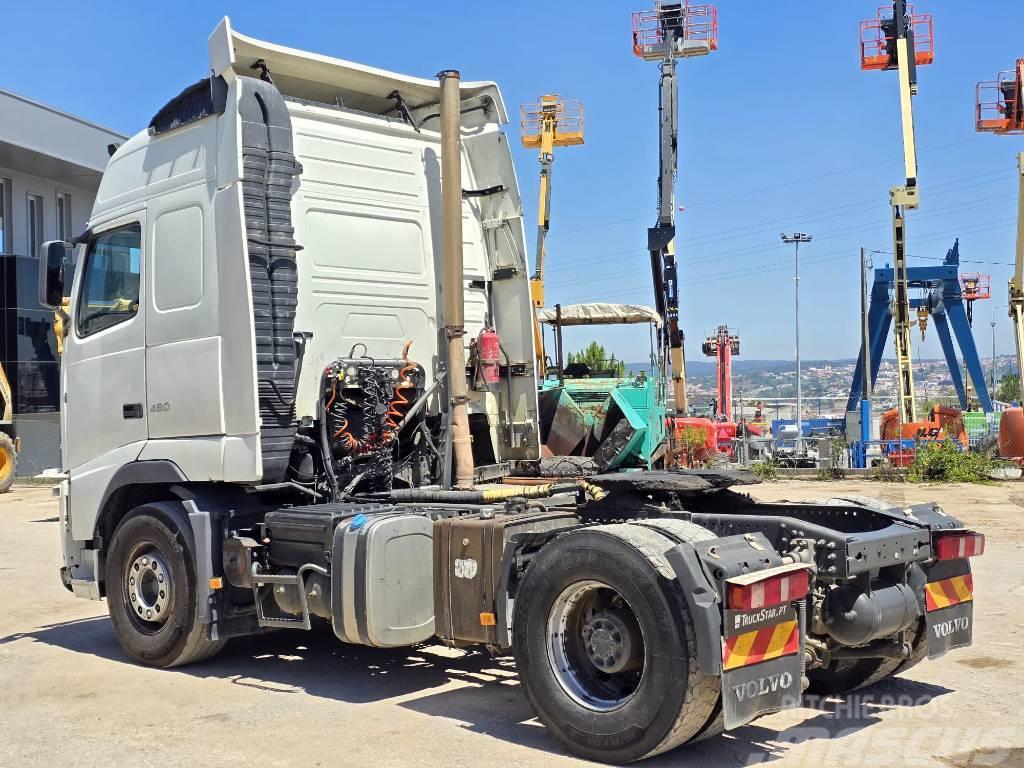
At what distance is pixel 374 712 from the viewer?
6.62 meters

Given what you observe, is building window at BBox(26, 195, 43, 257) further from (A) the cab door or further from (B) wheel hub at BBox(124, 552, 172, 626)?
(B) wheel hub at BBox(124, 552, 172, 626)

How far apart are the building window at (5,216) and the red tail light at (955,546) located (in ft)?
114

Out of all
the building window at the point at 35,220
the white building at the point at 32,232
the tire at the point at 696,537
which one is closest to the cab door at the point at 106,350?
the tire at the point at 696,537

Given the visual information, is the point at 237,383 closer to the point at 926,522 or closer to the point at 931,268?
the point at 926,522

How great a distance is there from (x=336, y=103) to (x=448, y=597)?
4.00 meters

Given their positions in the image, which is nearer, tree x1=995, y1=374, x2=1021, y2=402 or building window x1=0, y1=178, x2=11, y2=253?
building window x1=0, y1=178, x2=11, y2=253

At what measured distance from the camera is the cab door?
820 cm

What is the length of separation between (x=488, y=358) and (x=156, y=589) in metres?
2.87

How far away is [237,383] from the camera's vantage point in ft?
24.2

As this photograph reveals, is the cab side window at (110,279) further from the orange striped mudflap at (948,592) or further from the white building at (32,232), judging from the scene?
the white building at (32,232)

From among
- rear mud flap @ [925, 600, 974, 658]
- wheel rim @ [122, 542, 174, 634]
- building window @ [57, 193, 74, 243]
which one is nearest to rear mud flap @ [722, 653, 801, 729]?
rear mud flap @ [925, 600, 974, 658]

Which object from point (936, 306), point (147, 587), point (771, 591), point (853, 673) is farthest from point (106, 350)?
point (936, 306)

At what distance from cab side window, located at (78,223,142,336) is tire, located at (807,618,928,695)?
5228 millimetres

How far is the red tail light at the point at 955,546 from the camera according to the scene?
6305 mm
